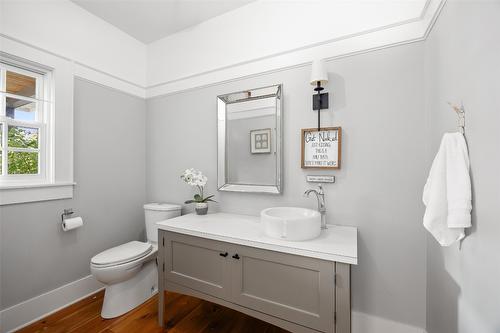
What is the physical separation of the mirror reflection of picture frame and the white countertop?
1.88ft

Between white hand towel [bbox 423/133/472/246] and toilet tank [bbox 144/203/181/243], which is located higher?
white hand towel [bbox 423/133/472/246]

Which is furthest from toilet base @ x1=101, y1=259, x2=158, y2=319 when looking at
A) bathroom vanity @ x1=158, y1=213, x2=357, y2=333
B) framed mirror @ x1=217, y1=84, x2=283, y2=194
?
framed mirror @ x1=217, y1=84, x2=283, y2=194

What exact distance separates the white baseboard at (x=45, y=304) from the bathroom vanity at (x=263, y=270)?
3.06 feet

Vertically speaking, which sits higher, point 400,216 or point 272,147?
point 272,147

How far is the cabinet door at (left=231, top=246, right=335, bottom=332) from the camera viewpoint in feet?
3.67

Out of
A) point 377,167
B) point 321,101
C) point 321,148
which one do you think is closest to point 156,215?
point 321,148

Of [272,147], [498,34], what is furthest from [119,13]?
[498,34]

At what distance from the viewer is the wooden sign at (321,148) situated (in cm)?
159

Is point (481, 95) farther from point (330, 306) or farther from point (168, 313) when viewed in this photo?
point (168, 313)

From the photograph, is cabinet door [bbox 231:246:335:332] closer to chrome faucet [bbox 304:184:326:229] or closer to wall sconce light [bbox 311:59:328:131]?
chrome faucet [bbox 304:184:326:229]

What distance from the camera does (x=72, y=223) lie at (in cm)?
185

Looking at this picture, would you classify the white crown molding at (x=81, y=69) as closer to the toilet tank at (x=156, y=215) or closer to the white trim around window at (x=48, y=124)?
the white trim around window at (x=48, y=124)

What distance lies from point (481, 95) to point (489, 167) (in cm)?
27

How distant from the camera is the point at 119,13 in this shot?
6.83ft
